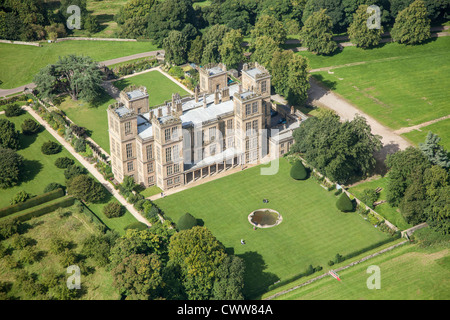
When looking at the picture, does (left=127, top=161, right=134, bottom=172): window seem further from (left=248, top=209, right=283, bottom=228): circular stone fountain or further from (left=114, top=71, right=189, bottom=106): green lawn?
(left=114, top=71, right=189, bottom=106): green lawn

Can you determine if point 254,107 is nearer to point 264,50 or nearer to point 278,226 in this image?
point 278,226

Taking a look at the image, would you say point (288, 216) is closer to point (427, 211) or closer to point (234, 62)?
point (427, 211)

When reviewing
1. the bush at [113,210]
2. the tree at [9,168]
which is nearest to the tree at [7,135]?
the tree at [9,168]

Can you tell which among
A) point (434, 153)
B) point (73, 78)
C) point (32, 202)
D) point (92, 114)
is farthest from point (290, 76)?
point (32, 202)

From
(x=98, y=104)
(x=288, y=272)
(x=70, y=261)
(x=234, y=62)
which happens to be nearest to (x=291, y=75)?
(x=234, y=62)

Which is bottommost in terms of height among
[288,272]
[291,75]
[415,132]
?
[288,272]

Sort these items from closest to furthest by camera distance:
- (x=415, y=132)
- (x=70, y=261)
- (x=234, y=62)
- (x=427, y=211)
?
(x=70, y=261) < (x=427, y=211) < (x=415, y=132) < (x=234, y=62)
